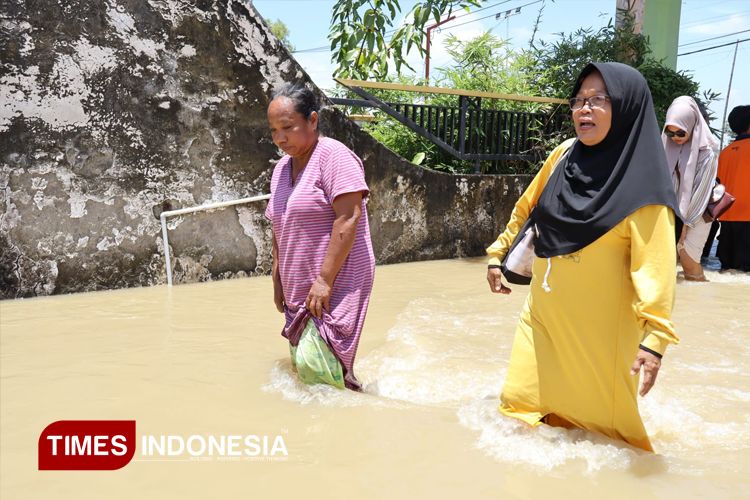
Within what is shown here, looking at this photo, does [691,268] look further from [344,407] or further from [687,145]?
[344,407]

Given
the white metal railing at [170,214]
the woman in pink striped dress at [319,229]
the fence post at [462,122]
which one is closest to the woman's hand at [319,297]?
the woman in pink striped dress at [319,229]

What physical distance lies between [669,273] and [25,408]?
2604mm

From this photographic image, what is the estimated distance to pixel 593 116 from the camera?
2186 mm

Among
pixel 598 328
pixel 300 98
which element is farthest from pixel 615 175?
pixel 300 98

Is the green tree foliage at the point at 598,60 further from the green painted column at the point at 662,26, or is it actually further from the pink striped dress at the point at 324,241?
the pink striped dress at the point at 324,241

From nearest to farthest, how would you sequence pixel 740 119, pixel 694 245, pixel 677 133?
pixel 677 133 < pixel 694 245 < pixel 740 119

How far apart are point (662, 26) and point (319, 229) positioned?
8797 millimetres

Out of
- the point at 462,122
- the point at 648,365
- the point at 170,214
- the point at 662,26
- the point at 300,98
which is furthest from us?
the point at 662,26

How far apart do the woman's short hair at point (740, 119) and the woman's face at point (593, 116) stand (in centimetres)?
595

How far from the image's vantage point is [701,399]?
3232 millimetres

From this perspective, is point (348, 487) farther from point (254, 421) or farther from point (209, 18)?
point (209, 18)

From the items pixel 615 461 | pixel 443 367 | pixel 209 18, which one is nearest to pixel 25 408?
pixel 443 367

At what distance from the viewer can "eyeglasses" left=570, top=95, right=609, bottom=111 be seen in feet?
7.11

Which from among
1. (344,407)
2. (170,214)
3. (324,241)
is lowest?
(344,407)
